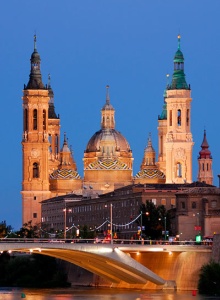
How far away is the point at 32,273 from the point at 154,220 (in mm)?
19537

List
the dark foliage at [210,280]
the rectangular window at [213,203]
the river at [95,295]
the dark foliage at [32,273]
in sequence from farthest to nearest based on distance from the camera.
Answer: the rectangular window at [213,203] → the dark foliage at [32,273] → the dark foliage at [210,280] → the river at [95,295]

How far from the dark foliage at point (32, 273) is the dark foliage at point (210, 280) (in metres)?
27.1

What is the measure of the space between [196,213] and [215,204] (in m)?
4.80

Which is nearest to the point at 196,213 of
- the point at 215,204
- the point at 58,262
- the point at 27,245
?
the point at 215,204

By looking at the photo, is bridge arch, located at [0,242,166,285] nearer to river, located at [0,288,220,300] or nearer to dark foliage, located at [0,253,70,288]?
river, located at [0,288,220,300]

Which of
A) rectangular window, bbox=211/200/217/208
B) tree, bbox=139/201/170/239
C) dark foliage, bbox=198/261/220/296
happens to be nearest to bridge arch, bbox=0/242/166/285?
dark foliage, bbox=198/261/220/296

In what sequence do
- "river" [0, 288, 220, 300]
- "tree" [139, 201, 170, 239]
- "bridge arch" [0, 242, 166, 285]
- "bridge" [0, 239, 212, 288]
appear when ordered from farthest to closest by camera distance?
1. "tree" [139, 201, 170, 239]
2. "bridge" [0, 239, 212, 288]
3. "bridge arch" [0, 242, 166, 285]
4. "river" [0, 288, 220, 300]

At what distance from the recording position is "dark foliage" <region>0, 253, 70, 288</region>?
158625 mm

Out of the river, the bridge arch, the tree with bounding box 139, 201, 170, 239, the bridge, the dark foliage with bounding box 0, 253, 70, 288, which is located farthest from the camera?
the tree with bounding box 139, 201, 170, 239

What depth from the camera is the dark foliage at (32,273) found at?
520ft

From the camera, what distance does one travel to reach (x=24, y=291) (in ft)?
474

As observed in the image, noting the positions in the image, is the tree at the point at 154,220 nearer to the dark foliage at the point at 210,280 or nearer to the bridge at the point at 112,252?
the bridge at the point at 112,252

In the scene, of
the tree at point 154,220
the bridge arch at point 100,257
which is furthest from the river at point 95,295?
the tree at point 154,220

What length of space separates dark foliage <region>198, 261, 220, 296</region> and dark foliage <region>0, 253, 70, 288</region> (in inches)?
1067
